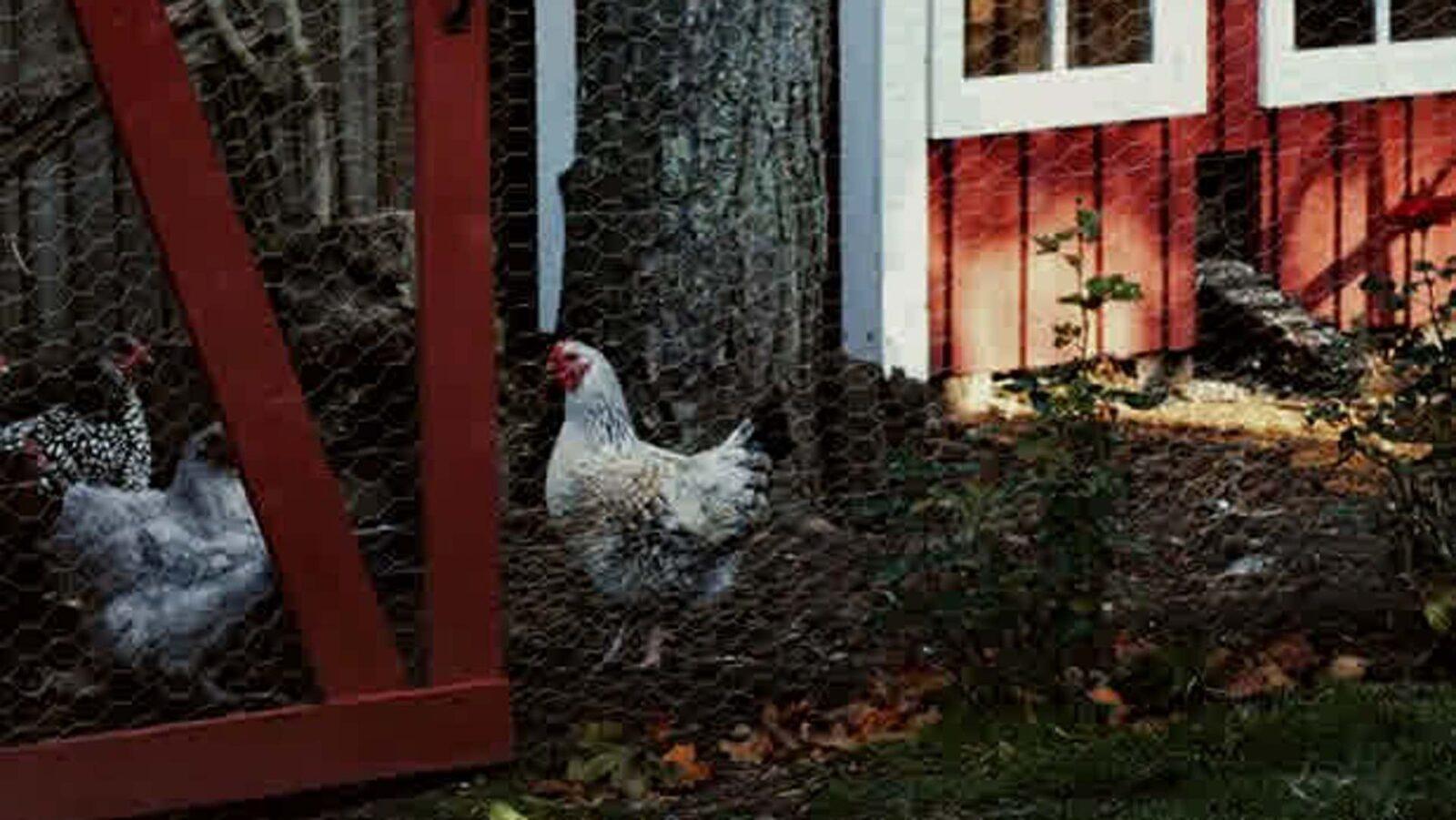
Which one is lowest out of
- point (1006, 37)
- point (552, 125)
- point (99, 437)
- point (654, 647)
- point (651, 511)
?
point (654, 647)

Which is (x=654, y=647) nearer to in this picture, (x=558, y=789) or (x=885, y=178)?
(x=558, y=789)

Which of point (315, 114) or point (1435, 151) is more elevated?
point (315, 114)

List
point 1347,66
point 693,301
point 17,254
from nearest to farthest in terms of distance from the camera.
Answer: point 693,301, point 17,254, point 1347,66

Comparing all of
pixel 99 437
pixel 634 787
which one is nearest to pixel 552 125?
pixel 99 437

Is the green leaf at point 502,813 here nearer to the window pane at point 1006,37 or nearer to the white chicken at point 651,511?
the white chicken at point 651,511

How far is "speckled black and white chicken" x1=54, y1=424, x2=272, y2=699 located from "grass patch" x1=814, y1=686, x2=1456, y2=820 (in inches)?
49.7

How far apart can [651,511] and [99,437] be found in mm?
1238

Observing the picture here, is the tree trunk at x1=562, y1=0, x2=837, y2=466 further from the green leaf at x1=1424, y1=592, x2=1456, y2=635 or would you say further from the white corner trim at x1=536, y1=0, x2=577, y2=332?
the green leaf at x1=1424, y1=592, x2=1456, y2=635

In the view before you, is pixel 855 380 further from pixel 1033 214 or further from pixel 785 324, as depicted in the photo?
pixel 1033 214

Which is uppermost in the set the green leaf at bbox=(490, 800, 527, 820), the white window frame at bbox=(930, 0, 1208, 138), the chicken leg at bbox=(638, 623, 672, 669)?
the white window frame at bbox=(930, 0, 1208, 138)

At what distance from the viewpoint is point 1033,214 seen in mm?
9617

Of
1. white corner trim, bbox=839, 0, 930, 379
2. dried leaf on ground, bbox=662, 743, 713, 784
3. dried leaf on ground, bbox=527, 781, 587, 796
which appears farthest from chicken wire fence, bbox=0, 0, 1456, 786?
dried leaf on ground, bbox=527, 781, 587, 796

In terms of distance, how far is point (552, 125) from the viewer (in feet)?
30.9

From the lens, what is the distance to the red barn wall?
952cm
